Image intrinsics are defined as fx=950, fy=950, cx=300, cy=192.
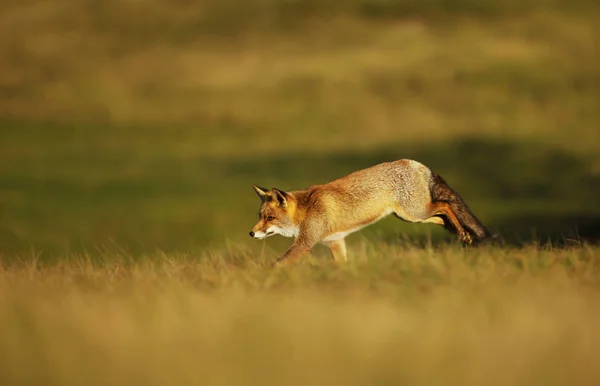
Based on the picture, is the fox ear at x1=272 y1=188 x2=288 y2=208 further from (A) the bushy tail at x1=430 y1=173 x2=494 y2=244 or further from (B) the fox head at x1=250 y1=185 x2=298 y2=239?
Result: (A) the bushy tail at x1=430 y1=173 x2=494 y2=244

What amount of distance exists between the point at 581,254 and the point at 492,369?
12.7ft

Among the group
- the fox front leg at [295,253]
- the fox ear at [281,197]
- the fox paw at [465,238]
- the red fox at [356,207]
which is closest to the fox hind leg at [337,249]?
the red fox at [356,207]

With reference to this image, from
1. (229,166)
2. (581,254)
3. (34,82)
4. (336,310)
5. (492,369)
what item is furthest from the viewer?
(34,82)

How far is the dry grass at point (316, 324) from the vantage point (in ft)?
16.6

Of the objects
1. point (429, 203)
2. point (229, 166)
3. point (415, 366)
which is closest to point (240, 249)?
point (429, 203)

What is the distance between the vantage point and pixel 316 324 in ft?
19.3

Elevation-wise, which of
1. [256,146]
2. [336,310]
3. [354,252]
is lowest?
[256,146]

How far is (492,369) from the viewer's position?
16.6ft

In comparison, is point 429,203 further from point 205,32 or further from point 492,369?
point 205,32

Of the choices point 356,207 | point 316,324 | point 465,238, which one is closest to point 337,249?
point 356,207

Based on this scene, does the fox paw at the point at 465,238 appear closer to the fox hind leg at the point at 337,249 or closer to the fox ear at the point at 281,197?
the fox hind leg at the point at 337,249

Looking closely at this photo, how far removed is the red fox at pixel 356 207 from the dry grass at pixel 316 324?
107cm

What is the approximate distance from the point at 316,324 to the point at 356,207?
12.5ft

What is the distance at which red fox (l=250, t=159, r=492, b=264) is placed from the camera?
30.9 ft
